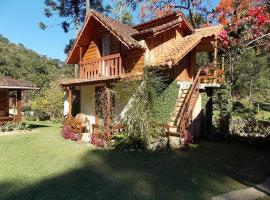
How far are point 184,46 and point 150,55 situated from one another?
189cm

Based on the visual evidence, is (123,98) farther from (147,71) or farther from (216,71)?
(216,71)

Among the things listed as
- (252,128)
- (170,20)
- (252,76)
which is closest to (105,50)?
(170,20)

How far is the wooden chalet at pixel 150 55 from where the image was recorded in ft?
48.1

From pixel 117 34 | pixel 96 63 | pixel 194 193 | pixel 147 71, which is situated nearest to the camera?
pixel 194 193

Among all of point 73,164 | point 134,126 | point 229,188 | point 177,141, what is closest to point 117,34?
point 134,126

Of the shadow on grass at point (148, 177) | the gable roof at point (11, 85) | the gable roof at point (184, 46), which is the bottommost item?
the shadow on grass at point (148, 177)

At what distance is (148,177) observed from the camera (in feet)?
28.2

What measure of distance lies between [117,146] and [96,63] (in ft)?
22.6

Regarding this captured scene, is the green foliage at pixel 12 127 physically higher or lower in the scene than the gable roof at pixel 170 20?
lower

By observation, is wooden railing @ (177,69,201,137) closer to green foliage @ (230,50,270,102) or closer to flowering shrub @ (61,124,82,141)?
flowering shrub @ (61,124,82,141)

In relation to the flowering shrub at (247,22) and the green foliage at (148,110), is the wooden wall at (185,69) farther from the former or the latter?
the flowering shrub at (247,22)

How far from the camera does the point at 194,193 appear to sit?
7273 millimetres

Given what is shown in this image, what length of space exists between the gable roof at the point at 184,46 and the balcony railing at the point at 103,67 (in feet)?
7.06

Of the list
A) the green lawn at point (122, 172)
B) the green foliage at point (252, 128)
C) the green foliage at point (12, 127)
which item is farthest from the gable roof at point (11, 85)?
the green foliage at point (252, 128)
